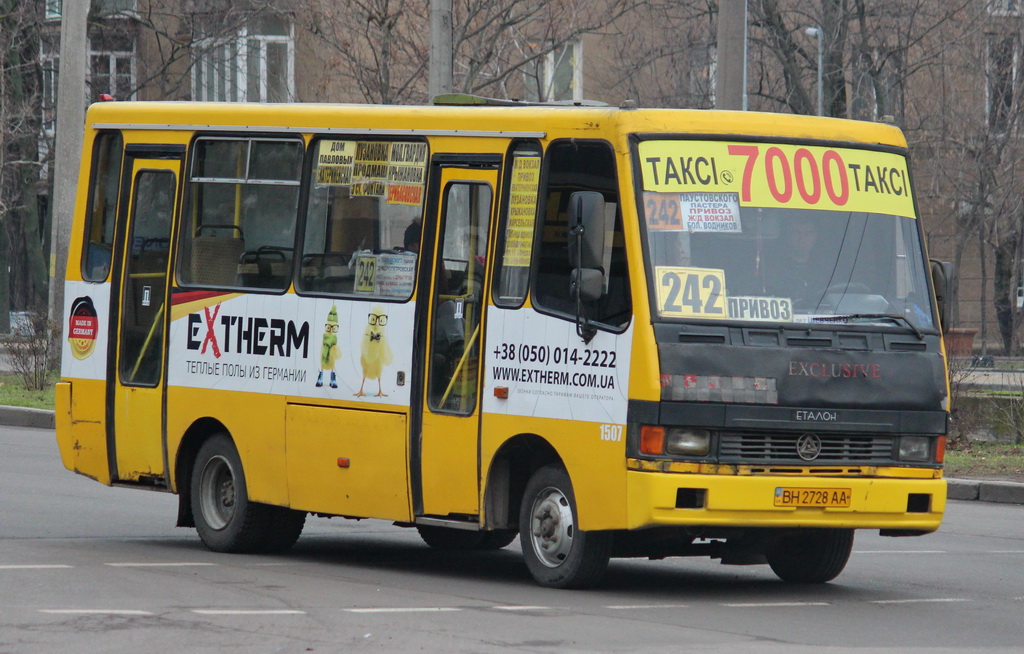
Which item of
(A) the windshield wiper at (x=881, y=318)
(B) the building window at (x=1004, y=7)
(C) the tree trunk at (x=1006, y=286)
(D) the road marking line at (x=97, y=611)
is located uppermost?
(B) the building window at (x=1004, y=7)

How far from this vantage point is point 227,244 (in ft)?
39.9

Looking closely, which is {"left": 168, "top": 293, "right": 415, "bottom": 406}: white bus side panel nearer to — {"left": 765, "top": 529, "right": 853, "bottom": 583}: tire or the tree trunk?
{"left": 765, "top": 529, "right": 853, "bottom": 583}: tire

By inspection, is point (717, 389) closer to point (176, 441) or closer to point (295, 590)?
point (295, 590)

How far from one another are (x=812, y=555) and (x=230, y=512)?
399 centimetres

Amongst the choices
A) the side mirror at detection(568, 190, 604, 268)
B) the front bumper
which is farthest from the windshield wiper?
the side mirror at detection(568, 190, 604, 268)

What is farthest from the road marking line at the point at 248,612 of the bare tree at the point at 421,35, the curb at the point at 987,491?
the bare tree at the point at 421,35

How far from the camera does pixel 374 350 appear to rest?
432 inches

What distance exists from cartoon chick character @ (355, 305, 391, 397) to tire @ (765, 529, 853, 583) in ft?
8.61

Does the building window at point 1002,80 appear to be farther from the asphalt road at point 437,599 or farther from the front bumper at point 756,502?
the front bumper at point 756,502

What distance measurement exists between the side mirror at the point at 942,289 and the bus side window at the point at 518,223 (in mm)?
2368

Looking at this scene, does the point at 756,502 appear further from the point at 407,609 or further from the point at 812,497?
the point at 407,609

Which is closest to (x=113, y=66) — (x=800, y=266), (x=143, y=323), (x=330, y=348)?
(x=143, y=323)

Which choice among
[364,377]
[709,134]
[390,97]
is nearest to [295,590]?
[364,377]

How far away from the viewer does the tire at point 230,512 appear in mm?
11852
